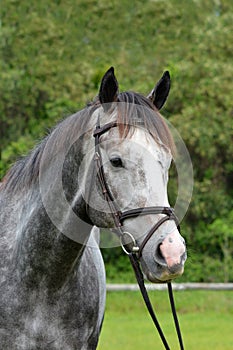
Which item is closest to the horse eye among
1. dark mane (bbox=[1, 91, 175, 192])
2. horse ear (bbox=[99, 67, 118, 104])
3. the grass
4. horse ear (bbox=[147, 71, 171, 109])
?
dark mane (bbox=[1, 91, 175, 192])

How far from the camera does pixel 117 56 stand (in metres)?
18.6

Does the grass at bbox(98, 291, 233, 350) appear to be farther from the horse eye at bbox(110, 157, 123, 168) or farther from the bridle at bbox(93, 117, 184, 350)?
the horse eye at bbox(110, 157, 123, 168)

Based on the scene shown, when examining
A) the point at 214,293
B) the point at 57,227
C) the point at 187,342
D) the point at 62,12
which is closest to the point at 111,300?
the point at 214,293

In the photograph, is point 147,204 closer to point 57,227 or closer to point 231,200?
point 57,227

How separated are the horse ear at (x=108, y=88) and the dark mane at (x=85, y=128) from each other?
1.6 inches

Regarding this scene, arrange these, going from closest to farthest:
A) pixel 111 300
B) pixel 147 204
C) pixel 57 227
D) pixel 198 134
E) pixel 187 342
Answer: pixel 147 204 < pixel 57 227 < pixel 187 342 < pixel 111 300 < pixel 198 134

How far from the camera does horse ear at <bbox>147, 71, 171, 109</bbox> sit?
379 centimetres

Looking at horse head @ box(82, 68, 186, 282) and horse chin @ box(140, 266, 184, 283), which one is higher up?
horse head @ box(82, 68, 186, 282)

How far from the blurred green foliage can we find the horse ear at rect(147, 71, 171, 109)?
13.7 m

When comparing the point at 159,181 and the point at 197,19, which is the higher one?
the point at 159,181

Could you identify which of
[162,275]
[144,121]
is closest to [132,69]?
[144,121]

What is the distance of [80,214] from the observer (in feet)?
12.5

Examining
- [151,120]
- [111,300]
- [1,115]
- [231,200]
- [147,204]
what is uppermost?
[151,120]

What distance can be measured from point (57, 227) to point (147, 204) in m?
0.67
